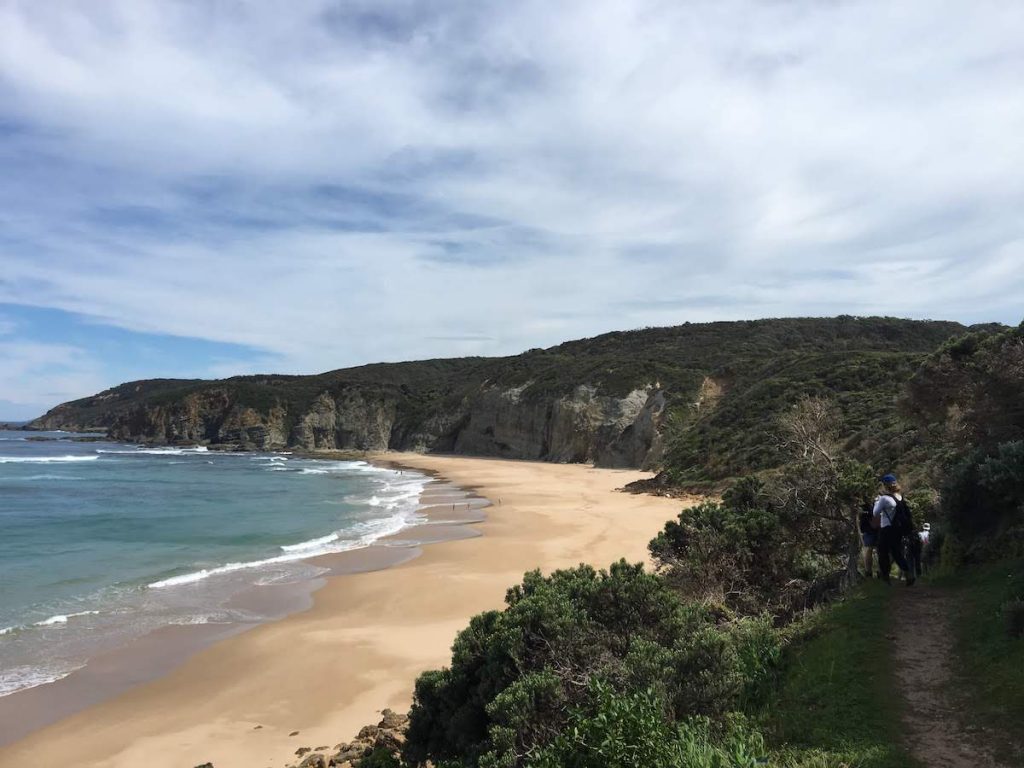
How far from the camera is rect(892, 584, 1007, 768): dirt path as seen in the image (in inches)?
161

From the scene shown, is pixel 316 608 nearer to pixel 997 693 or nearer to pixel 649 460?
pixel 997 693

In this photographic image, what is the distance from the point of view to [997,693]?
4.60m

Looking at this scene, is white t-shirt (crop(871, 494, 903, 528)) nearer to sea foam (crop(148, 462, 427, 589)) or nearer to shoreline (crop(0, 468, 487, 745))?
A: shoreline (crop(0, 468, 487, 745))

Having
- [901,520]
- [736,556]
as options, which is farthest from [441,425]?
[901,520]

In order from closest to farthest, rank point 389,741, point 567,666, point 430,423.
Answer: point 567,666
point 389,741
point 430,423

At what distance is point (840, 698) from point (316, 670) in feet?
25.6

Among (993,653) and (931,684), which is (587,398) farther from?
(931,684)

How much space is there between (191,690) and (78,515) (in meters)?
19.8

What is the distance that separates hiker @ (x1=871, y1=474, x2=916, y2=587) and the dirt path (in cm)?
35

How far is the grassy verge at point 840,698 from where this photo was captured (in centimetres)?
423

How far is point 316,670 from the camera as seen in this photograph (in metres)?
10.2

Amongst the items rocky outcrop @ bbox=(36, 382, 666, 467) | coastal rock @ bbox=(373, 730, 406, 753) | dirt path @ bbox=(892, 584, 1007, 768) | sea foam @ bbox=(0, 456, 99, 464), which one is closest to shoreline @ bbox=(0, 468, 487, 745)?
coastal rock @ bbox=(373, 730, 406, 753)

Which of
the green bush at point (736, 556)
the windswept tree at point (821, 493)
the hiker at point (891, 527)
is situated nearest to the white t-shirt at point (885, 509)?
the hiker at point (891, 527)

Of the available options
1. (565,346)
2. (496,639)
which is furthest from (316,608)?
(565,346)
